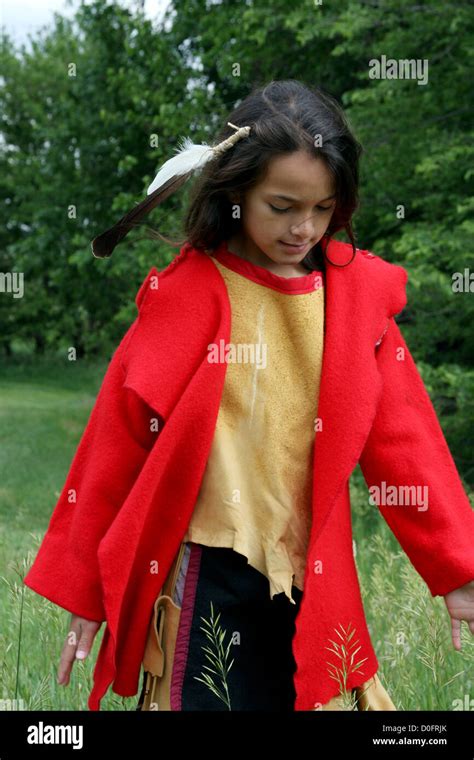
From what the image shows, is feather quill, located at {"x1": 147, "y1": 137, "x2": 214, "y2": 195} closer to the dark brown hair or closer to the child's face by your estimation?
the dark brown hair

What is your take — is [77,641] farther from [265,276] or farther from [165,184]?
[165,184]

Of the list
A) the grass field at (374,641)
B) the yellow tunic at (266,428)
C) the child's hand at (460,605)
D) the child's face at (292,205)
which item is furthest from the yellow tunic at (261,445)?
the grass field at (374,641)

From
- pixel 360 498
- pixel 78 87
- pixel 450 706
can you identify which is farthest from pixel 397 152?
pixel 78 87

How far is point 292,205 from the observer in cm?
205

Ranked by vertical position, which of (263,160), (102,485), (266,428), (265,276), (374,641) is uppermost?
(263,160)

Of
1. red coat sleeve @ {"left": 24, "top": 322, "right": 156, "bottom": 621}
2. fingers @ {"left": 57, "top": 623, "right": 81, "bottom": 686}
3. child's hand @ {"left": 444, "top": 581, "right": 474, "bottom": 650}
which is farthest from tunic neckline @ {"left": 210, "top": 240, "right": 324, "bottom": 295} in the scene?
fingers @ {"left": 57, "top": 623, "right": 81, "bottom": 686}

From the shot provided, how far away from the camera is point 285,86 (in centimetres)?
221

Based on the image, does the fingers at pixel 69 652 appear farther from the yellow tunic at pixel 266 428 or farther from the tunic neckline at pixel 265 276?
the tunic neckline at pixel 265 276

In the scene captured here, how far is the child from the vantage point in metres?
2.06

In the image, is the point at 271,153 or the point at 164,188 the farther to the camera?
the point at 164,188

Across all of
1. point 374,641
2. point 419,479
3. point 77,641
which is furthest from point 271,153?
point 374,641

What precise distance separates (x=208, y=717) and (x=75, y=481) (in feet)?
1.93

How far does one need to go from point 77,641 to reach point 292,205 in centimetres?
104

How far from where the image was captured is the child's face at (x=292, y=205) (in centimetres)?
203
